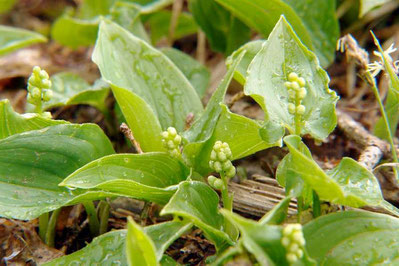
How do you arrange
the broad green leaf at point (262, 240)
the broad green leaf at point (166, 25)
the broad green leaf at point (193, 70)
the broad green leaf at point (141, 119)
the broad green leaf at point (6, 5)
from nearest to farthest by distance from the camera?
1. the broad green leaf at point (262, 240)
2. the broad green leaf at point (141, 119)
3. the broad green leaf at point (193, 70)
4. the broad green leaf at point (166, 25)
5. the broad green leaf at point (6, 5)

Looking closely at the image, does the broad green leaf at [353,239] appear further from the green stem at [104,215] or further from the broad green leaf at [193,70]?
the broad green leaf at [193,70]

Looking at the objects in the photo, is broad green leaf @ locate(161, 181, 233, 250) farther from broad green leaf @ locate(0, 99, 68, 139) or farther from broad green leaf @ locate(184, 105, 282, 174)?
broad green leaf @ locate(0, 99, 68, 139)

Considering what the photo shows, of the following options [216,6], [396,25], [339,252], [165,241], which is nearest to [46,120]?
[165,241]

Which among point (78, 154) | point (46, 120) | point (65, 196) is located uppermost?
point (46, 120)

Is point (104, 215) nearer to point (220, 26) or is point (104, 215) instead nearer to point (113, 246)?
point (113, 246)

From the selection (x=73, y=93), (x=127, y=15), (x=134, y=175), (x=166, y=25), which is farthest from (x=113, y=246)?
(x=166, y=25)

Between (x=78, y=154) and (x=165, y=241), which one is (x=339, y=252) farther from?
(x=78, y=154)

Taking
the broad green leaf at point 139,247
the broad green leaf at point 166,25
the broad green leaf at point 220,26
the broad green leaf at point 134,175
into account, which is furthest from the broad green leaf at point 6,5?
the broad green leaf at point 139,247
